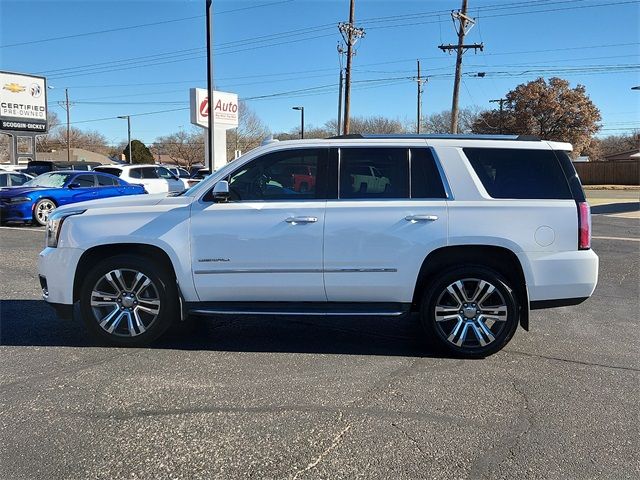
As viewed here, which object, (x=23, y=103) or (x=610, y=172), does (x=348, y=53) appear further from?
(x=610, y=172)

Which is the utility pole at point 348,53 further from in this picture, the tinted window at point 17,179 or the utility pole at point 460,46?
the tinted window at point 17,179

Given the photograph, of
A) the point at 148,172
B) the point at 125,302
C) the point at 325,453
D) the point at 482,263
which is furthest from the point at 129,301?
the point at 148,172

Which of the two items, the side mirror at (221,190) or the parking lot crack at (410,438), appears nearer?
the parking lot crack at (410,438)

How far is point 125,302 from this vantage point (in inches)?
193

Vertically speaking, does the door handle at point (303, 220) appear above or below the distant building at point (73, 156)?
below

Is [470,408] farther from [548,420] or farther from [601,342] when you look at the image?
[601,342]

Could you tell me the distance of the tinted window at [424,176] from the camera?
15.6 ft

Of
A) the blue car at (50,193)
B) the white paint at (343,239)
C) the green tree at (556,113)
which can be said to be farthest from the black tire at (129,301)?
the green tree at (556,113)

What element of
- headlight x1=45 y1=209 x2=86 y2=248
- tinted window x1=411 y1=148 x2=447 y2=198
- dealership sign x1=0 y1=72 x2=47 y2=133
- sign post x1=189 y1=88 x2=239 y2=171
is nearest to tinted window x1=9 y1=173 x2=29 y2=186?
sign post x1=189 y1=88 x2=239 y2=171

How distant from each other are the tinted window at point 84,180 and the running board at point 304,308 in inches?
464

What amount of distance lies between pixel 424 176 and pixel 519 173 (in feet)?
2.70

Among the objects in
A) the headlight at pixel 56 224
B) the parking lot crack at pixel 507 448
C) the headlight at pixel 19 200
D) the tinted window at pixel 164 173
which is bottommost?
the parking lot crack at pixel 507 448

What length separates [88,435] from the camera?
333 centimetres

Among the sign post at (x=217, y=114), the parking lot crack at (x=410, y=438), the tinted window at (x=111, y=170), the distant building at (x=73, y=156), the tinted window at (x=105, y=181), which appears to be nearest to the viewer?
the parking lot crack at (x=410, y=438)
